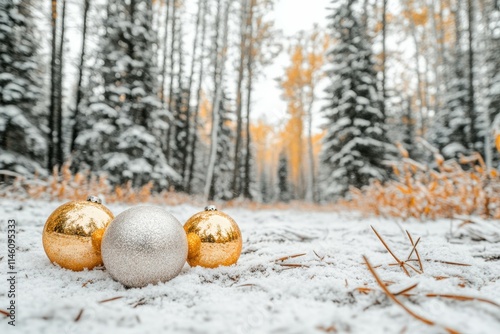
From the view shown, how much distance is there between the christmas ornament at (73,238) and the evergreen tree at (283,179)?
84.3 feet

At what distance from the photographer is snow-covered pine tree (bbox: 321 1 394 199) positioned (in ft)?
36.5

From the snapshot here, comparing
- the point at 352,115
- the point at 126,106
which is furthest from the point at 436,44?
the point at 126,106

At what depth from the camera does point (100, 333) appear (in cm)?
77

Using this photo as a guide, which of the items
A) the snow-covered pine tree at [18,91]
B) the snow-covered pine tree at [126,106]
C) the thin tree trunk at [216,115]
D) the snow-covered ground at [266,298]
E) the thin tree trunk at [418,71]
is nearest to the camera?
the snow-covered ground at [266,298]

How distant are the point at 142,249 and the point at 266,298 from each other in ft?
1.73

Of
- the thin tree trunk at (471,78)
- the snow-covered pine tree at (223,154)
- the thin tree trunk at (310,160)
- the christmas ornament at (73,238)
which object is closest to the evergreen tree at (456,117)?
the thin tree trunk at (471,78)

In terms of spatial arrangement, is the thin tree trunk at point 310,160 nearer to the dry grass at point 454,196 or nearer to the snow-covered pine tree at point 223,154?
the snow-covered pine tree at point 223,154

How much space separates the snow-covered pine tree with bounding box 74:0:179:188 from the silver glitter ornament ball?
24.5ft

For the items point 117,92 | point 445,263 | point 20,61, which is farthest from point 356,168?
point 20,61

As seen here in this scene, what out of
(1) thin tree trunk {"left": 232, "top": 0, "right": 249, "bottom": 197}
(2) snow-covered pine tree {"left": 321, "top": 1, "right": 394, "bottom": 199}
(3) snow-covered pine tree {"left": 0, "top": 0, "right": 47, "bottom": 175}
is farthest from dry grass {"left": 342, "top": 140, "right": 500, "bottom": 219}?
(3) snow-covered pine tree {"left": 0, "top": 0, "right": 47, "bottom": 175}

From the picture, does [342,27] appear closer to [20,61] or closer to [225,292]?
[20,61]

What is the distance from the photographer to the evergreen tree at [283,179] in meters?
26.9

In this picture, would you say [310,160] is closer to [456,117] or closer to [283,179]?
[456,117]

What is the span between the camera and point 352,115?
1161 centimetres
